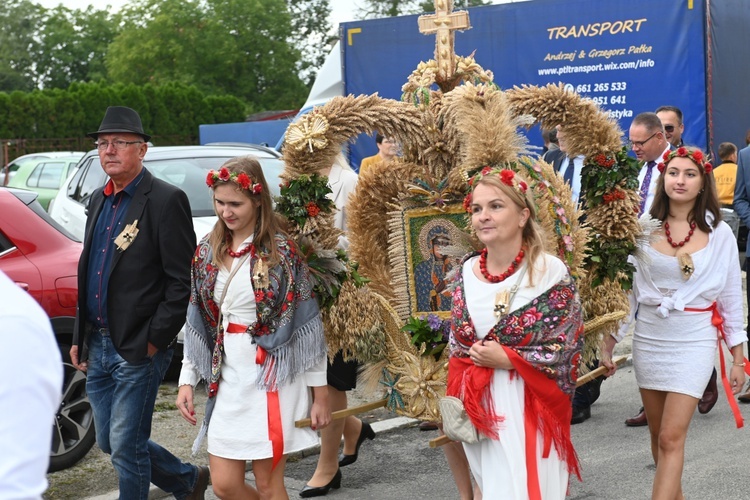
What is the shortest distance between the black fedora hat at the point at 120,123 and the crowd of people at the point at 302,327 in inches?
0.4

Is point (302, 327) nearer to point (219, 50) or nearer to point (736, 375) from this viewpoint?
point (736, 375)

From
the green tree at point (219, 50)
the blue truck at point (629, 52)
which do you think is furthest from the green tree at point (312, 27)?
the blue truck at point (629, 52)

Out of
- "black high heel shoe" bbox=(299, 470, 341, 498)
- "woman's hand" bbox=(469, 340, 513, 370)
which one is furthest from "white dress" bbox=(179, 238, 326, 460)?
"black high heel shoe" bbox=(299, 470, 341, 498)

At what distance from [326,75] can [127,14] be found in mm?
45727

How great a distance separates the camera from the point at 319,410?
173 inches

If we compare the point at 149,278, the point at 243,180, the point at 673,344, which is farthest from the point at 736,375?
the point at 149,278

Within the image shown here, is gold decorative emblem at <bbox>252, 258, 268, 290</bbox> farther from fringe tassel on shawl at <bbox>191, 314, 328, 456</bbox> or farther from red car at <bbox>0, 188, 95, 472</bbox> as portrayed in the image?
red car at <bbox>0, 188, 95, 472</bbox>

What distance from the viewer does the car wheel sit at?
596cm

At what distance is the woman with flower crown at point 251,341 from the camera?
4.28m

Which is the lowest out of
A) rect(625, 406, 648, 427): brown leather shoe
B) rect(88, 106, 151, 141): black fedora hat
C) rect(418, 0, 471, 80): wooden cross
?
rect(625, 406, 648, 427): brown leather shoe

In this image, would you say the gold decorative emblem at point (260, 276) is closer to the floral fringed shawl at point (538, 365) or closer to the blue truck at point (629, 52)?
the floral fringed shawl at point (538, 365)

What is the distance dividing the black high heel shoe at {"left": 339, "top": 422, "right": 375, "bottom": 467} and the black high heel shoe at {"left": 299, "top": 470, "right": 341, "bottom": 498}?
0.38 m

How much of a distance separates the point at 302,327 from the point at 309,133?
918 mm

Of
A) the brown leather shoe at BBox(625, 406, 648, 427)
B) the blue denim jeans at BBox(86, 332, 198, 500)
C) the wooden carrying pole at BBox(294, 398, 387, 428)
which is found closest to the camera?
the wooden carrying pole at BBox(294, 398, 387, 428)
